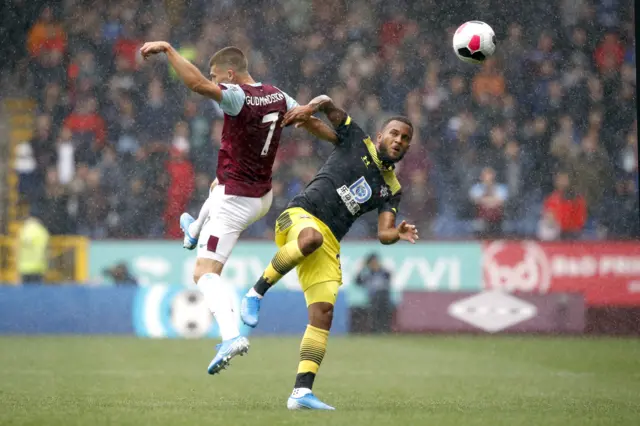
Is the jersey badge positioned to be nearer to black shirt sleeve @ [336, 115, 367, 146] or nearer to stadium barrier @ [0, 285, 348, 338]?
black shirt sleeve @ [336, 115, 367, 146]

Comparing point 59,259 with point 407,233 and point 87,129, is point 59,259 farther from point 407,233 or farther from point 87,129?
point 407,233

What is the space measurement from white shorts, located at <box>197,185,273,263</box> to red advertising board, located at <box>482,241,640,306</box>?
8692mm

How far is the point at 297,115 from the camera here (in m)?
7.50

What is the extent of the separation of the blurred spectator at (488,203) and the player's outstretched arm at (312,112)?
27.7 feet

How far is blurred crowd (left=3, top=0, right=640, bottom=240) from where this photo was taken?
1652cm

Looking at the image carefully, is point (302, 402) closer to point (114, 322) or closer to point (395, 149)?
point (395, 149)

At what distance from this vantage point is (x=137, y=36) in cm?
1823

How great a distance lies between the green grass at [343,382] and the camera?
7078mm

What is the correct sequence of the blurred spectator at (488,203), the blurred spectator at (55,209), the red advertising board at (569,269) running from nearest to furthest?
1. the red advertising board at (569,269)
2. the blurred spectator at (488,203)
3. the blurred spectator at (55,209)

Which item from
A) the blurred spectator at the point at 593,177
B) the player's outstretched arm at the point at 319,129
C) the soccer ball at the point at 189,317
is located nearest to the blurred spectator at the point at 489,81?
the blurred spectator at the point at 593,177

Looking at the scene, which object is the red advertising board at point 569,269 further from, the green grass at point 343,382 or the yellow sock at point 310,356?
the yellow sock at point 310,356

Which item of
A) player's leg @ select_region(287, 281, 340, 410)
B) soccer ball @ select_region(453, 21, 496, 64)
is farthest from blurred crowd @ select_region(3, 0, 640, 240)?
player's leg @ select_region(287, 281, 340, 410)

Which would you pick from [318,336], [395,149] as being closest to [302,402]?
[318,336]

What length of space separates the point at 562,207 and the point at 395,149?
919 cm
